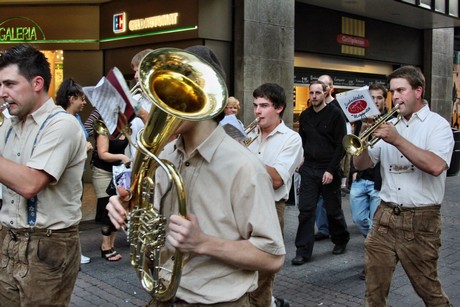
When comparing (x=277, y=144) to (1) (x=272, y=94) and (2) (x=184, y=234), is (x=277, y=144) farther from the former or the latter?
(2) (x=184, y=234)

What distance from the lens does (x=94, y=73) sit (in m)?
12.1

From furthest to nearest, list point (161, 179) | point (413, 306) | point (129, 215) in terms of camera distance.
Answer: point (413, 306) → point (161, 179) → point (129, 215)

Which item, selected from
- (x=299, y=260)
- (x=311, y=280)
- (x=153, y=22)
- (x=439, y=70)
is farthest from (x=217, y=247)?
(x=439, y=70)

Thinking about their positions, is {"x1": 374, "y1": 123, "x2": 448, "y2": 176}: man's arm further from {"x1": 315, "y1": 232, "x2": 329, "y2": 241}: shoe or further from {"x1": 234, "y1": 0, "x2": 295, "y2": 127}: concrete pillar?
{"x1": 234, "y1": 0, "x2": 295, "y2": 127}: concrete pillar

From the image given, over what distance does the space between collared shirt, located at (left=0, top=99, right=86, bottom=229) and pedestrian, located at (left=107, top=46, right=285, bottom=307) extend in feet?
2.98

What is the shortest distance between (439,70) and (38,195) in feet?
48.0

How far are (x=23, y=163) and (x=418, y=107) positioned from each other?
8.86 ft

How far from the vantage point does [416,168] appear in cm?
394

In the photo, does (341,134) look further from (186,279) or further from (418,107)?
(186,279)

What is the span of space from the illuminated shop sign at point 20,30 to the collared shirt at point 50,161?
30.6 feet

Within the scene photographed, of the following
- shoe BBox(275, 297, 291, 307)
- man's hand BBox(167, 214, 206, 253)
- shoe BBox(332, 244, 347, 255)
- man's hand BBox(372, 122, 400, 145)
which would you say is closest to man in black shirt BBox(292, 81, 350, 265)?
shoe BBox(332, 244, 347, 255)

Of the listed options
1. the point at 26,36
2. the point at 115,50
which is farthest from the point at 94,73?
the point at 26,36

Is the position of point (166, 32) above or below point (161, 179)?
above

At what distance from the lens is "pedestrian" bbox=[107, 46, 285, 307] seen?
2111 mm
